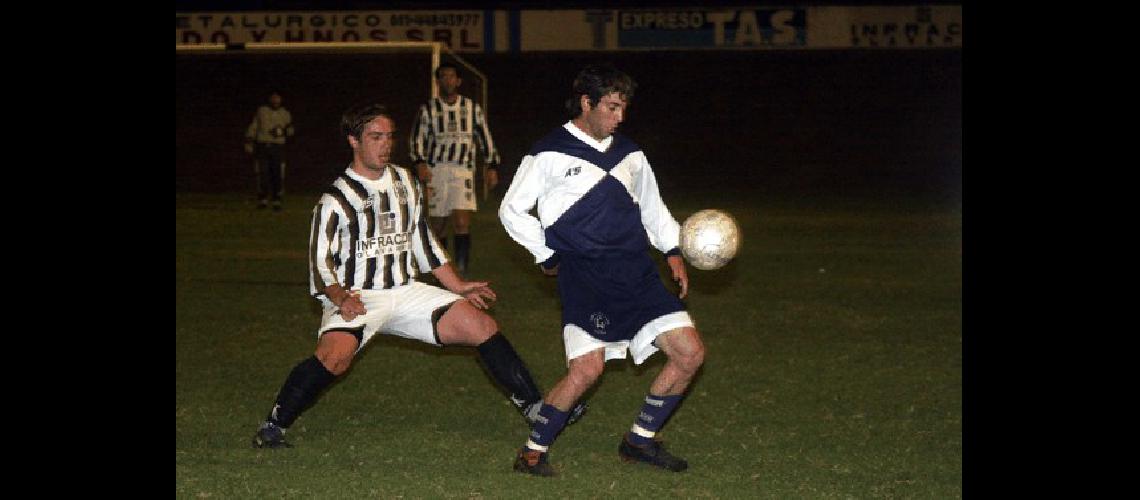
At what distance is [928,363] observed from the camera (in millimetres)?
8531

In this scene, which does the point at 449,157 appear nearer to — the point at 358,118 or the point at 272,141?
the point at 358,118

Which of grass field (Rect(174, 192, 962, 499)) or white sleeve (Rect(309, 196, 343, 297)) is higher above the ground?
white sleeve (Rect(309, 196, 343, 297))

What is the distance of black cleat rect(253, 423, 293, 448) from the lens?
6324 mm

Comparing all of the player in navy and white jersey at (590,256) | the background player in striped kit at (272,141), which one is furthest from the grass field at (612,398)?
the background player in striped kit at (272,141)

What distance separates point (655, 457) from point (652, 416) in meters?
0.19

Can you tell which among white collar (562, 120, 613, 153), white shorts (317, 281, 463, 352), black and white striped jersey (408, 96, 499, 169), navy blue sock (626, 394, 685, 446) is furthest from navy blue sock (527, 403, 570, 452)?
black and white striped jersey (408, 96, 499, 169)

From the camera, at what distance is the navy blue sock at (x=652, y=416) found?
19.4 ft

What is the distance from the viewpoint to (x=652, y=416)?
5941 mm

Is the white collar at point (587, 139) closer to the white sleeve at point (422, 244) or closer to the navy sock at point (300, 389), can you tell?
the white sleeve at point (422, 244)

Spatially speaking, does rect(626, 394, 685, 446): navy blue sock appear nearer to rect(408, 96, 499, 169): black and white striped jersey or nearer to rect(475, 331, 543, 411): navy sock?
rect(475, 331, 543, 411): navy sock

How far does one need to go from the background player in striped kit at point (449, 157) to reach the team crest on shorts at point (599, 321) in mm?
7075

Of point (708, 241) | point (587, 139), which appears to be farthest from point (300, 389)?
point (708, 241)
